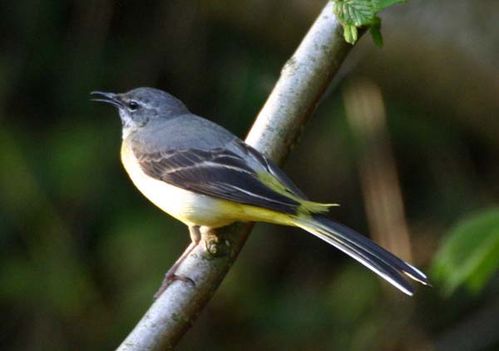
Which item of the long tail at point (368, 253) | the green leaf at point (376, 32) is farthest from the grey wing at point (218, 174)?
the green leaf at point (376, 32)

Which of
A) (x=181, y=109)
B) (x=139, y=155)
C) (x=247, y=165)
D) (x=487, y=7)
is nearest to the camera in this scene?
(x=247, y=165)

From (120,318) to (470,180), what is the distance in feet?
8.10

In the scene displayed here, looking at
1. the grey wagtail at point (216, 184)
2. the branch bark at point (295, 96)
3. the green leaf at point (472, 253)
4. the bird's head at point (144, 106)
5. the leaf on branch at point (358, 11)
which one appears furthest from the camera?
the bird's head at point (144, 106)

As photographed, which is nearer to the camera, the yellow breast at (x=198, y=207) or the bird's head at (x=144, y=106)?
the yellow breast at (x=198, y=207)

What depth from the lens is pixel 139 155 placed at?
5.61 m

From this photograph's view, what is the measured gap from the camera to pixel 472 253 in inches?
183

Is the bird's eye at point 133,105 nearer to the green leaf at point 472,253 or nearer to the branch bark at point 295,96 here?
the branch bark at point 295,96

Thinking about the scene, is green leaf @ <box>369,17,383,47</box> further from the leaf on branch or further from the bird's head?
the bird's head

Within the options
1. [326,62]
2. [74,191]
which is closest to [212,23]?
[74,191]

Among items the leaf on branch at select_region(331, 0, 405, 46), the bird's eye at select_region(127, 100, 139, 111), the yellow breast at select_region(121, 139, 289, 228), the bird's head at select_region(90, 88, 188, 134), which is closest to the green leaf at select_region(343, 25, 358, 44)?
the leaf on branch at select_region(331, 0, 405, 46)

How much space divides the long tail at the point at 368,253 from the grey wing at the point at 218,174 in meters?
0.12

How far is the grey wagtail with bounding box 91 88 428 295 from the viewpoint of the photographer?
439cm

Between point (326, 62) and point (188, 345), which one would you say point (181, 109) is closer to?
point (326, 62)

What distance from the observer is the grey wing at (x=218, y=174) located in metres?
4.66
